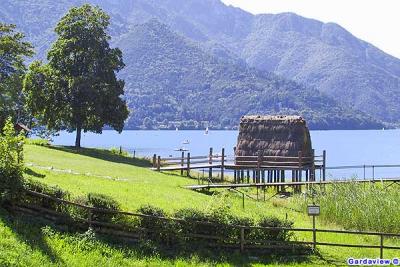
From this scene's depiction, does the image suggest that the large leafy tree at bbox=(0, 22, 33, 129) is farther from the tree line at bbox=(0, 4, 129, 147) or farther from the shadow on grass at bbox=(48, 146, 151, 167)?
the shadow on grass at bbox=(48, 146, 151, 167)

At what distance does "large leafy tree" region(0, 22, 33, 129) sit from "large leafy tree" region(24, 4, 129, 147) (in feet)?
17.5

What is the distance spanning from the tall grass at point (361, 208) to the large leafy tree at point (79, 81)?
27518mm

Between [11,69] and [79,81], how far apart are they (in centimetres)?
1448

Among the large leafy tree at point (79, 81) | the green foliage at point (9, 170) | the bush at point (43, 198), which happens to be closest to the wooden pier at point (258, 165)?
the large leafy tree at point (79, 81)

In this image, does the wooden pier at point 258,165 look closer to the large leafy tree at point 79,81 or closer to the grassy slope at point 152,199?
the grassy slope at point 152,199

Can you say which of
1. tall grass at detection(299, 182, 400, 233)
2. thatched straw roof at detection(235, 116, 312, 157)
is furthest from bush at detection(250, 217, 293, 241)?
thatched straw roof at detection(235, 116, 312, 157)

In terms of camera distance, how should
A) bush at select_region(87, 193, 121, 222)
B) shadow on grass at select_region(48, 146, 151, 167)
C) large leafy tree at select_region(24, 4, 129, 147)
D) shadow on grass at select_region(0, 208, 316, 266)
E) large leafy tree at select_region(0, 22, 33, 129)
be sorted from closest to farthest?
shadow on grass at select_region(0, 208, 316, 266) < bush at select_region(87, 193, 121, 222) < shadow on grass at select_region(48, 146, 151, 167) < large leafy tree at select_region(24, 4, 129, 147) < large leafy tree at select_region(0, 22, 33, 129)

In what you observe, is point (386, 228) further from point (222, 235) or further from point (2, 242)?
point (2, 242)

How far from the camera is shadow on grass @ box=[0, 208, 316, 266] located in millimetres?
15641

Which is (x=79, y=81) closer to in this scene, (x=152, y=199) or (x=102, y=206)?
(x=152, y=199)

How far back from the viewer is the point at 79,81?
50281mm

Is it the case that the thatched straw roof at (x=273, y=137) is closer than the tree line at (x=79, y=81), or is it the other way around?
the thatched straw roof at (x=273, y=137)

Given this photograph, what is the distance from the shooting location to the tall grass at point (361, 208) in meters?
23.6

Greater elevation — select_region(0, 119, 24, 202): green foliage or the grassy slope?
select_region(0, 119, 24, 202): green foliage
